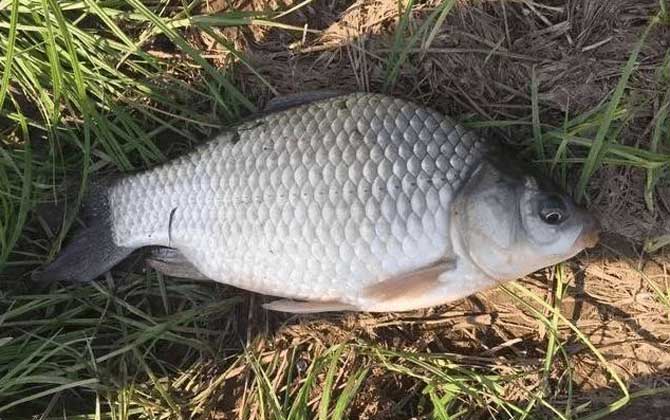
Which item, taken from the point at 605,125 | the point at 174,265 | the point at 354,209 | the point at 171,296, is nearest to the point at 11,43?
the point at 174,265

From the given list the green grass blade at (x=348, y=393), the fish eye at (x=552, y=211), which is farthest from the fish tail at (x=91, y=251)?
Result: the fish eye at (x=552, y=211)

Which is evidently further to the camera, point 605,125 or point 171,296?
point 171,296

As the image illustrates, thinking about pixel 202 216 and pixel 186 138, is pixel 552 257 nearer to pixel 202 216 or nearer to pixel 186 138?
pixel 202 216

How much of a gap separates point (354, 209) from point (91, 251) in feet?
3.37

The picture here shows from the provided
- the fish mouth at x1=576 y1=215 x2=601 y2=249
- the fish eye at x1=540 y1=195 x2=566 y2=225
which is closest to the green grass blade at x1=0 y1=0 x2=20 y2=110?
the fish eye at x1=540 y1=195 x2=566 y2=225

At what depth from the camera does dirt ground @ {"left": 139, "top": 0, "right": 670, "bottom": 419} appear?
2.25 metres

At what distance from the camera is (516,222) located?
6.60ft

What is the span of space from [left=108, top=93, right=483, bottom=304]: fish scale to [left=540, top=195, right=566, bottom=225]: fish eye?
0.84ft

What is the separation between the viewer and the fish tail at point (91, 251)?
95.4 inches

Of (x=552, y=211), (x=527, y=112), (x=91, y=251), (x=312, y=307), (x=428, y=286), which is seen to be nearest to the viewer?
(x=552, y=211)

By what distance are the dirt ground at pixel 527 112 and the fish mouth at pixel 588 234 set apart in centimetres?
26

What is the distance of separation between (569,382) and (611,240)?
1.65 feet

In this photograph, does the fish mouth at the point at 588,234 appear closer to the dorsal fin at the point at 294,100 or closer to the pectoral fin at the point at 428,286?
the pectoral fin at the point at 428,286

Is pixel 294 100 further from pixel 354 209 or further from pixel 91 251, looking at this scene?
pixel 91 251
